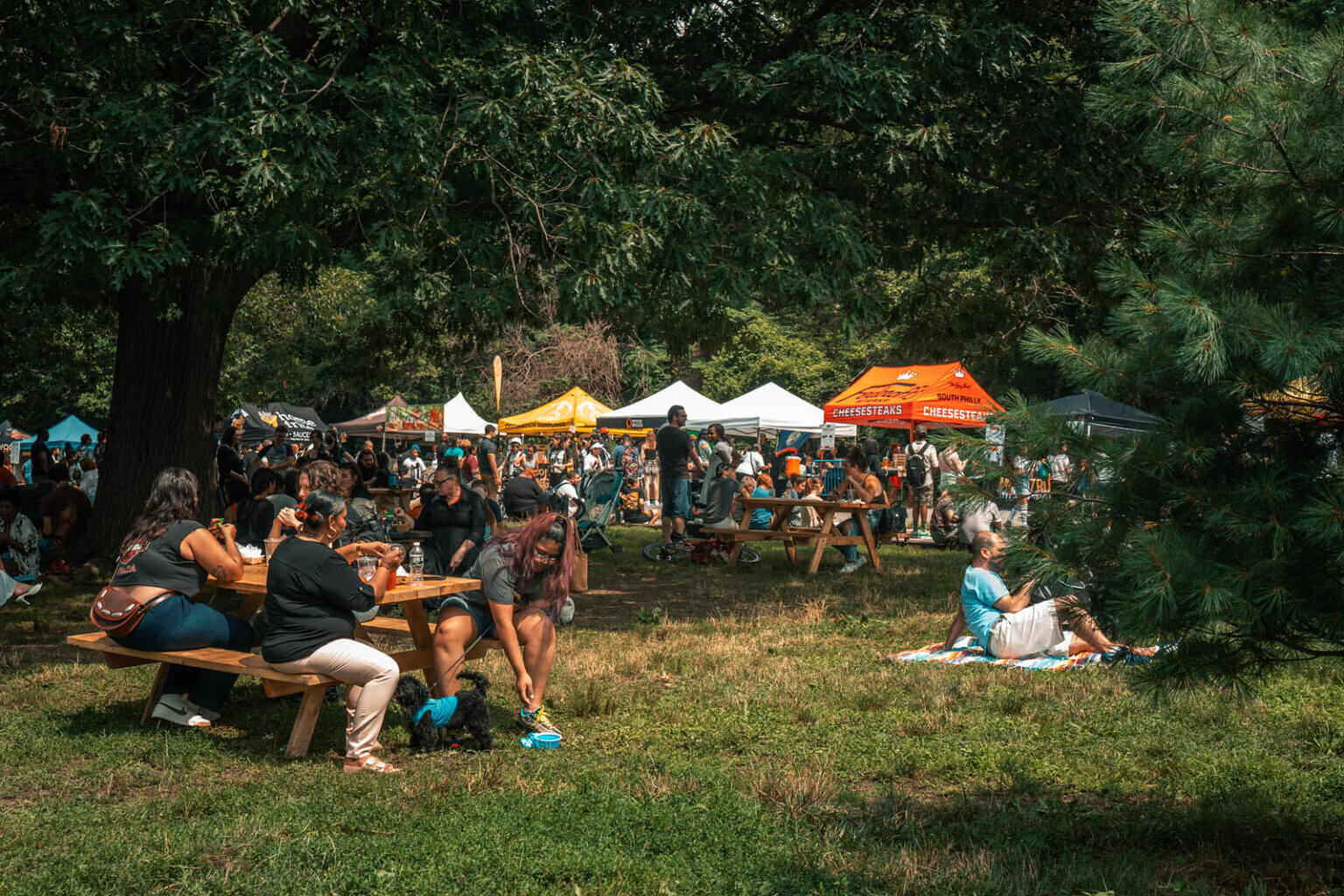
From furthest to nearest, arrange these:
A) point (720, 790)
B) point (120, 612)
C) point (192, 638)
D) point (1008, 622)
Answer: point (1008, 622) → point (192, 638) → point (120, 612) → point (720, 790)

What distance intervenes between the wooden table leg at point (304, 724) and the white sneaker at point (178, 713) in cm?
92

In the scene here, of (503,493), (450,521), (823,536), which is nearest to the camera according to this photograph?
(450,521)

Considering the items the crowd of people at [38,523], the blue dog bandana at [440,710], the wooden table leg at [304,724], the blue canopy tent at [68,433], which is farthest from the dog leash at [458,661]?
the blue canopy tent at [68,433]

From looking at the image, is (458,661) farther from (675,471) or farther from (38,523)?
(38,523)

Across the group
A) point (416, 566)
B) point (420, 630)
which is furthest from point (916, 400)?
point (416, 566)

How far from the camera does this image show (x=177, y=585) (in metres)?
6.65

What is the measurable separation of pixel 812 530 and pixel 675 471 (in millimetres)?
2345

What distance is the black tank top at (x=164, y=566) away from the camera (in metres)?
6.62

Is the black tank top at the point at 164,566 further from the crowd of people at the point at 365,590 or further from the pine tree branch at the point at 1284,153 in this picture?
the pine tree branch at the point at 1284,153

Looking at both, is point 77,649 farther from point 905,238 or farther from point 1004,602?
point 905,238

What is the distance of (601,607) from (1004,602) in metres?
4.40

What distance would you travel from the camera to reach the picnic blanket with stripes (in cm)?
845

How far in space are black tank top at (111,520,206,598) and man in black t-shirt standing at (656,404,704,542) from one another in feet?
31.1

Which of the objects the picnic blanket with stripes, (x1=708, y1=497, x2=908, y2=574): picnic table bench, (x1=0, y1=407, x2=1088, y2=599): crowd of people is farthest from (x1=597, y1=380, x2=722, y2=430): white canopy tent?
the picnic blanket with stripes
